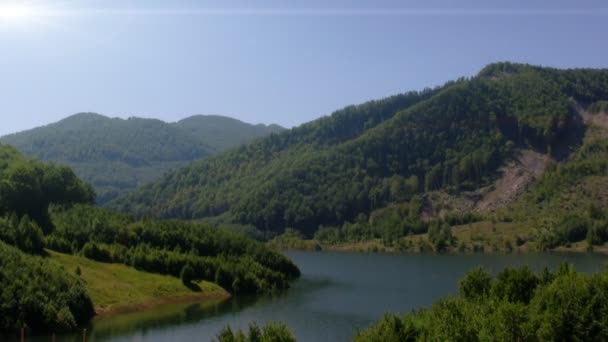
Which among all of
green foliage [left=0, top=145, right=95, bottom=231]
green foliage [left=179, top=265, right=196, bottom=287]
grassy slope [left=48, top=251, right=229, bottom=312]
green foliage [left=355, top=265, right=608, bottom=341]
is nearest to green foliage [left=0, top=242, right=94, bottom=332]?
grassy slope [left=48, top=251, right=229, bottom=312]

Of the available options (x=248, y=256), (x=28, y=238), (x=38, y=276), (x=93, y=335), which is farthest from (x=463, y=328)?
(x=248, y=256)

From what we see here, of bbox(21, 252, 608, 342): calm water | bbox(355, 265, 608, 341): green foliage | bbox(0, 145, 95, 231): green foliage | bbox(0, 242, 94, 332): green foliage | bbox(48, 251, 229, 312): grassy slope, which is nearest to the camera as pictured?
bbox(355, 265, 608, 341): green foliage

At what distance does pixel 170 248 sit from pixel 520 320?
3466 inches

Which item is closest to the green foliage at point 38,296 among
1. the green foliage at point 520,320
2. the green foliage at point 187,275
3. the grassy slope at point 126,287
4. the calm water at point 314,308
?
the calm water at point 314,308

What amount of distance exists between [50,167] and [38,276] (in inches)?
2552

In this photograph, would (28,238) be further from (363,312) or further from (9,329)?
(363,312)

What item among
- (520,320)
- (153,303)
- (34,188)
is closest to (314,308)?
(153,303)

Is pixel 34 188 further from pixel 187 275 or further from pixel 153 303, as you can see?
pixel 153 303

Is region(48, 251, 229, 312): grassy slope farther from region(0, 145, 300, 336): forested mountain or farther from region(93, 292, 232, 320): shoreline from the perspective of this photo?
region(0, 145, 300, 336): forested mountain

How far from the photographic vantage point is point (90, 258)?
375 feet

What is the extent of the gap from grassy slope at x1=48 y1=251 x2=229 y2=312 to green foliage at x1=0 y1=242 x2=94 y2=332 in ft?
18.3

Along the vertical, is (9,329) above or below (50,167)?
below

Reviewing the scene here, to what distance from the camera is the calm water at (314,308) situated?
272 ft

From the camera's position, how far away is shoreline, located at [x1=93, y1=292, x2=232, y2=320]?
92.8 m
